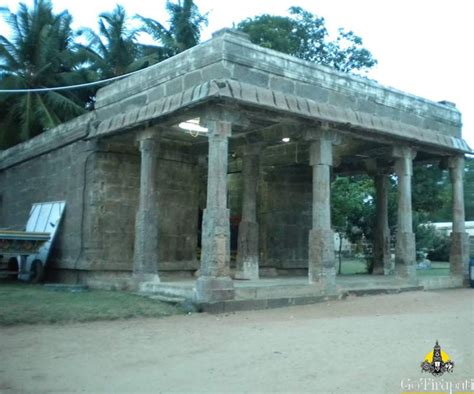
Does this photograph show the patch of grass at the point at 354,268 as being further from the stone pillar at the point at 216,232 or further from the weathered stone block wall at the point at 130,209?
the stone pillar at the point at 216,232

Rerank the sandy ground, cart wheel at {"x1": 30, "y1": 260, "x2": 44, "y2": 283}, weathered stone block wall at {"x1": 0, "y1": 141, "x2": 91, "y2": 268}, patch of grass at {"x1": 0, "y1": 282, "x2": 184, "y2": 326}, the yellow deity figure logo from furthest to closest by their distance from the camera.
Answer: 1. cart wheel at {"x1": 30, "y1": 260, "x2": 44, "y2": 283}
2. weathered stone block wall at {"x1": 0, "y1": 141, "x2": 91, "y2": 268}
3. patch of grass at {"x1": 0, "y1": 282, "x2": 184, "y2": 326}
4. the yellow deity figure logo
5. the sandy ground

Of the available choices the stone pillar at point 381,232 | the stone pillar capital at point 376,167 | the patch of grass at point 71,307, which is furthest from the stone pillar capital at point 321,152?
the stone pillar at point 381,232

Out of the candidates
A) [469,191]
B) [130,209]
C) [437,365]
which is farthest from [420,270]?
[469,191]

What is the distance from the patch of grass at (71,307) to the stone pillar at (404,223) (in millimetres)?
6485

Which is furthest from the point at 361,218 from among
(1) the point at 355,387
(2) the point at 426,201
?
(1) the point at 355,387

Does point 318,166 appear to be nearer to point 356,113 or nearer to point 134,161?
point 356,113

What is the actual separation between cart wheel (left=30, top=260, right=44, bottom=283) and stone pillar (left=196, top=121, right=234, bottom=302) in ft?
20.3

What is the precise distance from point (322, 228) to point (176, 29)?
68.9 ft

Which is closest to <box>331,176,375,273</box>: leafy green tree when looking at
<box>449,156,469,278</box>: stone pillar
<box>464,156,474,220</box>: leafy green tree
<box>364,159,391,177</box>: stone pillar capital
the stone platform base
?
<box>364,159,391,177</box>: stone pillar capital

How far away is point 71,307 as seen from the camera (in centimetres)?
912

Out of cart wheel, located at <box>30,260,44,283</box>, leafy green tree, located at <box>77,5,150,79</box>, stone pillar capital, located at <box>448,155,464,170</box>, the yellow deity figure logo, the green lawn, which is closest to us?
the yellow deity figure logo

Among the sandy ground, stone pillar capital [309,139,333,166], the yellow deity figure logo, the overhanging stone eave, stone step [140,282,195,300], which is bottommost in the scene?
the sandy ground

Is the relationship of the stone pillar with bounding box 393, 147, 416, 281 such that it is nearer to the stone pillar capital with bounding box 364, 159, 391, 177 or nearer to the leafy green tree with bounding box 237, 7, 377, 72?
the stone pillar capital with bounding box 364, 159, 391, 177

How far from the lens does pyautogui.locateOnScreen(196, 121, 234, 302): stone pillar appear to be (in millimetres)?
9742
